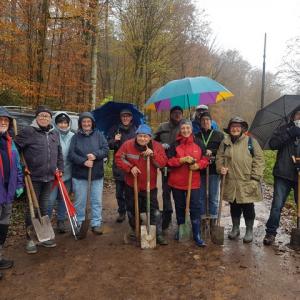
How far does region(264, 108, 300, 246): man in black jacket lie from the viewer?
17.2 feet

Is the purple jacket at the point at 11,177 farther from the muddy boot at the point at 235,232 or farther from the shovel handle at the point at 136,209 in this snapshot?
the muddy boot at the point at 235,232

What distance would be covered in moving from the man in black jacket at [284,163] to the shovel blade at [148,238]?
175 cm

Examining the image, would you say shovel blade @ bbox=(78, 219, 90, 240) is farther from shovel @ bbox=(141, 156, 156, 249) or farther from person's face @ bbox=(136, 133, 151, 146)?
person's face @ bbox=(136, 133, 151, 146)

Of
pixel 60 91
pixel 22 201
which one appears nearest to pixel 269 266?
pixel 22 201

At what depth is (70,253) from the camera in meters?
5.07

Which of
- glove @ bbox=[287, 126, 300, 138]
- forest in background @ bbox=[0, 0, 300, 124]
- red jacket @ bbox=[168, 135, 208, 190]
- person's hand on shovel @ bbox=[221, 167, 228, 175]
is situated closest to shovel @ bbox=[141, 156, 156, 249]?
red jacket @ bbox=[168, 135, 208, 190]

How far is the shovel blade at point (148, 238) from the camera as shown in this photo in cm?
526

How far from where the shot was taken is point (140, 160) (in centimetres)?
544

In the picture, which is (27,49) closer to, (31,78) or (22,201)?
(31,78)

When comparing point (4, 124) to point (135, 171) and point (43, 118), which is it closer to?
point (43, 118)

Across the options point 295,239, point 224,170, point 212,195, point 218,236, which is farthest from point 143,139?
point 295,239

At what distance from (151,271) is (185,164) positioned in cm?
171

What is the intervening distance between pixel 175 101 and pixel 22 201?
3.95m

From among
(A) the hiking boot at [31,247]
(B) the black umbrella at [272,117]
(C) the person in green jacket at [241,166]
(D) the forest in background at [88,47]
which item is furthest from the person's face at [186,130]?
(D) the forest in background at [88,47]
